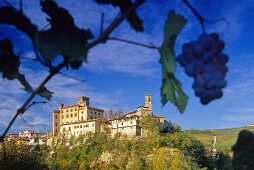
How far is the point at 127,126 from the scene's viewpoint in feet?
117

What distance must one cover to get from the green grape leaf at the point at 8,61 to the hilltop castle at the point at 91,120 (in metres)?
34.0


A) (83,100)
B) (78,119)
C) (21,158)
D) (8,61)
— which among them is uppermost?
(83,100)

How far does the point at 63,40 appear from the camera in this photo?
0.87 meters

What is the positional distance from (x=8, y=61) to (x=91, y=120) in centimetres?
3871

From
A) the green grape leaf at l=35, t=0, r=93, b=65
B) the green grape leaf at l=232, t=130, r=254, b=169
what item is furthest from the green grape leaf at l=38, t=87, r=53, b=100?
the green grape leaf at l=232, t=130, r=254, b=169

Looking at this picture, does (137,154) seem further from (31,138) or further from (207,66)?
(207,66)

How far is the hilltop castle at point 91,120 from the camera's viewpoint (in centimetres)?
3550

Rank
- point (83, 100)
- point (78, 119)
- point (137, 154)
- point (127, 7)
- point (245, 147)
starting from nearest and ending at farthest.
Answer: point (127, 7) < point (245, 147) < point (137, 154) < point (78, 119) < point (83, 100)

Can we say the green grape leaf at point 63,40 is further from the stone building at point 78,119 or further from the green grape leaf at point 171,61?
the stone building at point 78,119

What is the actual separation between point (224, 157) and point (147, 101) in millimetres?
13000

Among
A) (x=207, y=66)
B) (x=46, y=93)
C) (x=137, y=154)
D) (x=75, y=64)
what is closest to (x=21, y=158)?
(x=137, y=154)

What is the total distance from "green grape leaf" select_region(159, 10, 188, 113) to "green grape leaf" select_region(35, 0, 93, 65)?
0.95 ft

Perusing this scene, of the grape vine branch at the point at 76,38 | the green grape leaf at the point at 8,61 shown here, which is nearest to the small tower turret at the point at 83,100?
the green grape leaf at the point at 8,61

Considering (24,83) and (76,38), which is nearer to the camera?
(76,38)
